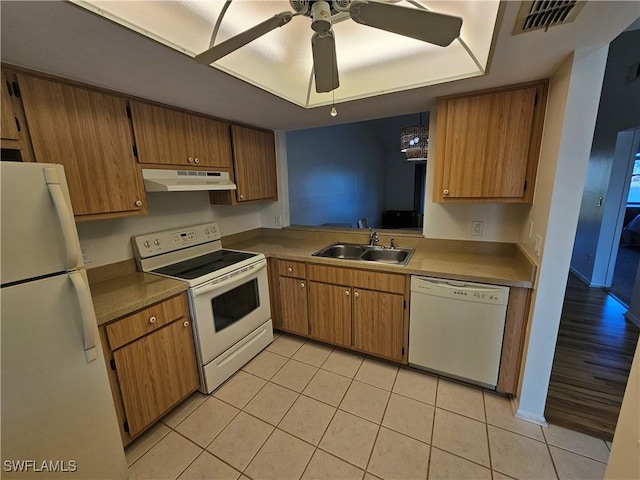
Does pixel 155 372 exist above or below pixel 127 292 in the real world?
below

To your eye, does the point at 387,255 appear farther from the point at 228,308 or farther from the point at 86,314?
the point at 86,314

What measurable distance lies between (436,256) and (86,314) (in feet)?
7.29

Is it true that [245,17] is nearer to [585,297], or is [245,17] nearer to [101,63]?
[101,63]

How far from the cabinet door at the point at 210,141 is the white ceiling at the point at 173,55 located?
159 millimetres

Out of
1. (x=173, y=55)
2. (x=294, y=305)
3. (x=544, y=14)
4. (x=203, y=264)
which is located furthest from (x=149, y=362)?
(x=544, y=14)

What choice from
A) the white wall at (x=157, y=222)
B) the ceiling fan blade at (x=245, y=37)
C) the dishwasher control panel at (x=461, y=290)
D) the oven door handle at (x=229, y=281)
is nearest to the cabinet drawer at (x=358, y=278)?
the dishwasher control panel at (x=461, y=290)

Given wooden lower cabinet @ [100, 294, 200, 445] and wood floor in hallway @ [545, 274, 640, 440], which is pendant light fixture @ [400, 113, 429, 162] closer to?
wood floor in hallway @ [545, 274, 640, 440]

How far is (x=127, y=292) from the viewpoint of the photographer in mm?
1641

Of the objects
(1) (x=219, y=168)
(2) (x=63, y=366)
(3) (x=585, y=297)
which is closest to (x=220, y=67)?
(1) (x=219, y=168)

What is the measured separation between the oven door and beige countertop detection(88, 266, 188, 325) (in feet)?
0.56

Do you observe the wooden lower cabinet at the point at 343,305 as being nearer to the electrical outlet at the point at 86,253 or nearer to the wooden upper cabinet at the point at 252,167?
the wooden upper cabinet at the point at 252,167

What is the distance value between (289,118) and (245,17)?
108 centimetres

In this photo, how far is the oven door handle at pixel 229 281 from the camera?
1786 millimetres

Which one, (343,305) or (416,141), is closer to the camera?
(343,305)
